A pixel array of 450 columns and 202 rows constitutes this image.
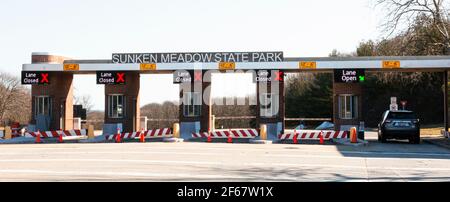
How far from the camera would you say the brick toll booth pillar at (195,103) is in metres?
33.2

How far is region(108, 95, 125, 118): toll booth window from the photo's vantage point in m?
34.0

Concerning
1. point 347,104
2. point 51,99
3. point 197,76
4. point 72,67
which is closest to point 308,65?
point 347,104

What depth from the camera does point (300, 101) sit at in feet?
200

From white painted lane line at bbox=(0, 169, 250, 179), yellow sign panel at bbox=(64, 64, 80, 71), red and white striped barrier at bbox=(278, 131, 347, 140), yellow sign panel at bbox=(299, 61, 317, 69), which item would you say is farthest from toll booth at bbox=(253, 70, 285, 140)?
white painted lane line at bbox=(0, 169, 250, 179)

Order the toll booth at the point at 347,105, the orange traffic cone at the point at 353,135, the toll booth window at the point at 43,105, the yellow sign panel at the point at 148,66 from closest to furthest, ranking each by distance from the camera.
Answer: the orange traffic cone at the point at 353,135, the yellow sign panel at the point at 148,66, the toll booth at the point at 347,105, the toll booth window at the point at 43,105

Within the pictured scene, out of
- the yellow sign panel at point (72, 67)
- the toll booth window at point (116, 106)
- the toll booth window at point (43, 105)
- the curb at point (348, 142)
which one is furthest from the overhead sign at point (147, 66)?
the curb at point (348, 142)

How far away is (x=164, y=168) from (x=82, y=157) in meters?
4.65

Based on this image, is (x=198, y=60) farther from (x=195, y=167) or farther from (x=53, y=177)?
(x=53, y=177)

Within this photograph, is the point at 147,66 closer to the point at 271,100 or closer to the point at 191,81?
the point at 191,81

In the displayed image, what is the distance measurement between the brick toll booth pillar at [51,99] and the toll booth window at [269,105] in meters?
12.3

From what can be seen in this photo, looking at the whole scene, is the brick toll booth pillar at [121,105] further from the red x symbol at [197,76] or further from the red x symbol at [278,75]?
the red x symbol at [278,75]

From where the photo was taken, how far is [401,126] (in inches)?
1009
